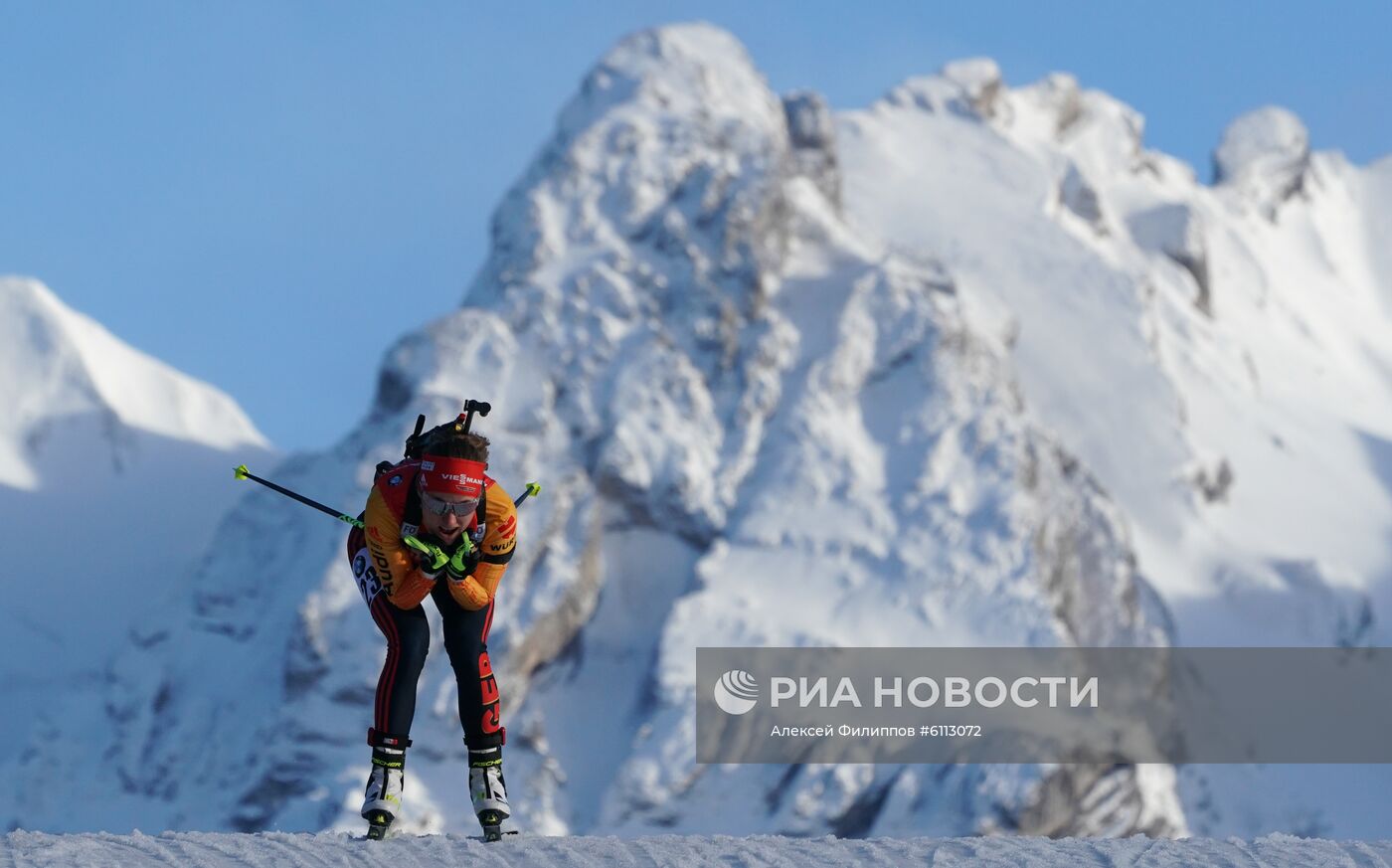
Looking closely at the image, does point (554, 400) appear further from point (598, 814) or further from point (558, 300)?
point (598, 814)

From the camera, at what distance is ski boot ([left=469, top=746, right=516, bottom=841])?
15617mm

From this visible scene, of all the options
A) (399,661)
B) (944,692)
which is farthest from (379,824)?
(944,692)

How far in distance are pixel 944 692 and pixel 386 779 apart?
582 feet

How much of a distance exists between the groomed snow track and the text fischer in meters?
155

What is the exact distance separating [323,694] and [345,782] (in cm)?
1045

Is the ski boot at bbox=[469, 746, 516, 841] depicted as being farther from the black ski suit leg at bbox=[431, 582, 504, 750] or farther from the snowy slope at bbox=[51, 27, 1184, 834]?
the snowy slope at bbox=[51, 27, 1184, 834]

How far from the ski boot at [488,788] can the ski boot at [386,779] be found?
22.3 inches

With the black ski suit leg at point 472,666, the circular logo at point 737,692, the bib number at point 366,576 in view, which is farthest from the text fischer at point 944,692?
the bib number at point 366,576

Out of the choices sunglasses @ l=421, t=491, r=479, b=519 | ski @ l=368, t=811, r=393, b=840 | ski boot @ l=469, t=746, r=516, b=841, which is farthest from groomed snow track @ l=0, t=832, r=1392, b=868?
sunglasses @ l=421, t=491, r=479, b=519

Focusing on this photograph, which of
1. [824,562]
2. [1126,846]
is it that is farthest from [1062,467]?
[1126,846]

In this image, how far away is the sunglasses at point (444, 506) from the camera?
15031 mm

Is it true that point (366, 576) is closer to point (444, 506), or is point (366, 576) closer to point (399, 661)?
point (399, 661)

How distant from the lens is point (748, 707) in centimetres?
17000

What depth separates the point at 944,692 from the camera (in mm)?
189875
